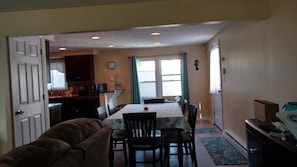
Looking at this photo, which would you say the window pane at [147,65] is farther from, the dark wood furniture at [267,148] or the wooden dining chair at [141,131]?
Result: the dark wood furniture at [267,148]

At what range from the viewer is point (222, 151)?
4578 millimetres

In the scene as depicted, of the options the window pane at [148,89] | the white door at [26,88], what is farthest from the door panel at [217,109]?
the white door at [26,88]

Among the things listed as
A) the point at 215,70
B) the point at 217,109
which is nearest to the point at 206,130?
the point at 217,109

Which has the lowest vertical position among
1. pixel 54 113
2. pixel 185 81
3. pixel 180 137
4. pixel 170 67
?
pixel 180 137

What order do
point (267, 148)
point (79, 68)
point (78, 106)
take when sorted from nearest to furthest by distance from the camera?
point (267, 148), point (78, 106), point (79, 68)

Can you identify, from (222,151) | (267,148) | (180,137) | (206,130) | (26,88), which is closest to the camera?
(267,148)

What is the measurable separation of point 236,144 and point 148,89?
3.97 m

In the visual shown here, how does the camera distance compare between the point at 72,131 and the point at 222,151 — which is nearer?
the point at 72,131

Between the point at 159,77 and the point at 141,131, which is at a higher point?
the point at 159,77

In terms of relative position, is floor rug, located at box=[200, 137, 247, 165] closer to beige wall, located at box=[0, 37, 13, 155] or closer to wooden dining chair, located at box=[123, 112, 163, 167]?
wooden dining chair, located at box=[123, 112, 163, 167]

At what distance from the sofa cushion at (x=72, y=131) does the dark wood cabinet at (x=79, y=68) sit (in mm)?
5946

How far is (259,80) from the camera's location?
11.6ft

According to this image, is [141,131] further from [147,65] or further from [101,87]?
[147,65]

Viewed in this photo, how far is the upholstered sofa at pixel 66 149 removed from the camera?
1299 mm
